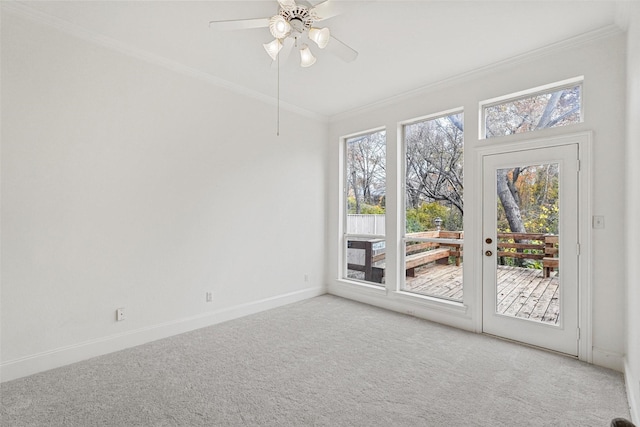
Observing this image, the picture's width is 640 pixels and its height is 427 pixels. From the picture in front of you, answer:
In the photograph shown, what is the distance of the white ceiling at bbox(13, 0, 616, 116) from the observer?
2381 mm

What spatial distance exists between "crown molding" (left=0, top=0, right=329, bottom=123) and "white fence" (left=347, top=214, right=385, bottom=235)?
1.95 m

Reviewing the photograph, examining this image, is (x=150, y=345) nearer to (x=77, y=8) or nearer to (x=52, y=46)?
(x=52, y=46)

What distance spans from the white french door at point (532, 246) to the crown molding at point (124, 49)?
9.71ft

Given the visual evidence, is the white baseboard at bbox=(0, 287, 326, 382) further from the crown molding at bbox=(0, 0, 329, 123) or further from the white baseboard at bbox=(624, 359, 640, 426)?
the white baseboard at bbox=(624, 359, 640, 426)

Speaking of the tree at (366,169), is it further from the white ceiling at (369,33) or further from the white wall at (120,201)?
the white wall at (120,201)

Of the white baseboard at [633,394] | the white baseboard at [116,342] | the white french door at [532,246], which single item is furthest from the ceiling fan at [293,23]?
the white baseboard at [633,394]

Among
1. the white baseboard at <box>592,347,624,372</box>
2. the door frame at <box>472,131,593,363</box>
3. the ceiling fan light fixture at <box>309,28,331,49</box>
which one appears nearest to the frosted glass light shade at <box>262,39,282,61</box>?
the ceiling fan light fixture at <box>309,28,331,49</box>

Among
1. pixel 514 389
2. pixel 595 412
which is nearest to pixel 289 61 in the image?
pixel 514 389

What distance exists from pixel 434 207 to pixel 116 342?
3.76 m

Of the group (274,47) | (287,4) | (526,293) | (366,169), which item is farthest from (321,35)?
(526,293)

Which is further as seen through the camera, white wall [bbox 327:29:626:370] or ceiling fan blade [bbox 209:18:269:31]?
white wall [bbox 327:29:626:370]

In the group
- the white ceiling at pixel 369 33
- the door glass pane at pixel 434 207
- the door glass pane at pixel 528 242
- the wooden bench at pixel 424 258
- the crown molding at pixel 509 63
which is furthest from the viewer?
the wooden bench at pixel 424 258

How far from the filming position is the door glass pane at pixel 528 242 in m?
2.94

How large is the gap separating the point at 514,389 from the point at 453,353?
619 mm
